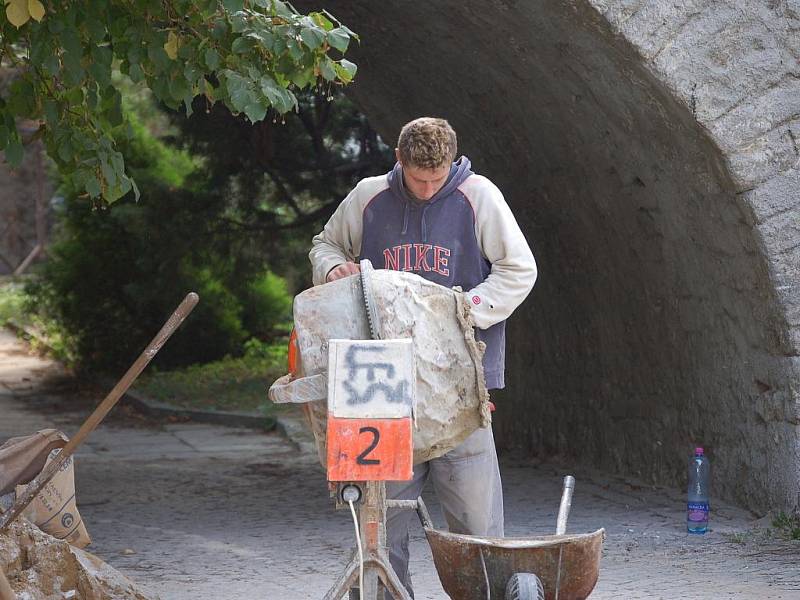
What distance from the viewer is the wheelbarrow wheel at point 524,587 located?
327 cm

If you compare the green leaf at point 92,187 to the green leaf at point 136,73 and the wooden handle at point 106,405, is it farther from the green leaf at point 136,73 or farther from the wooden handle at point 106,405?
the wooden handle at point 106,405

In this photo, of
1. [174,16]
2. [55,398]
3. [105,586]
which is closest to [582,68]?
[174,16]

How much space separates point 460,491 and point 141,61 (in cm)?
212

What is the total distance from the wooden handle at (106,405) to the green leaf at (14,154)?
146cm

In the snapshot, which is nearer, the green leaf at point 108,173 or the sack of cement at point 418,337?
the sack of cement at point 418,337

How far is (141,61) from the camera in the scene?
15.4ft

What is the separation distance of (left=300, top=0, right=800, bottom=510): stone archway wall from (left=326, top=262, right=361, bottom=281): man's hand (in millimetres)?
2106

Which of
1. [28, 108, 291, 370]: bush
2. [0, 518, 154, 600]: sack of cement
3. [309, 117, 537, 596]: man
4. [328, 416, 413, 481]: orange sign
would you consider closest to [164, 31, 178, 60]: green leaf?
[309, 117, 537, 596]: man

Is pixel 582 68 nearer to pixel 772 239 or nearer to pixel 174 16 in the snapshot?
pixel 772 239

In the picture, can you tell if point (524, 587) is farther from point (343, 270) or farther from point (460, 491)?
point (343, 270)

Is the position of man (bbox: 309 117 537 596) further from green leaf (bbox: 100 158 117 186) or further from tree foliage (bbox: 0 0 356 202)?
green leaf (bbox: 100 158 117 186)

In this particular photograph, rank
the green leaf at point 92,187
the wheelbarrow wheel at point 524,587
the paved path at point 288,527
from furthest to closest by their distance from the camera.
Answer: the paved path at point 288,527 → the green leaf at point 92,187 → the wheelbarrow wheel at point 524,587

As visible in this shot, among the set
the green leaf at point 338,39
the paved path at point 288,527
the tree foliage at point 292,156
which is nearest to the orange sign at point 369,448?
the green leaf at point 338,39

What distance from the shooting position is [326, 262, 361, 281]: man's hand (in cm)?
359
